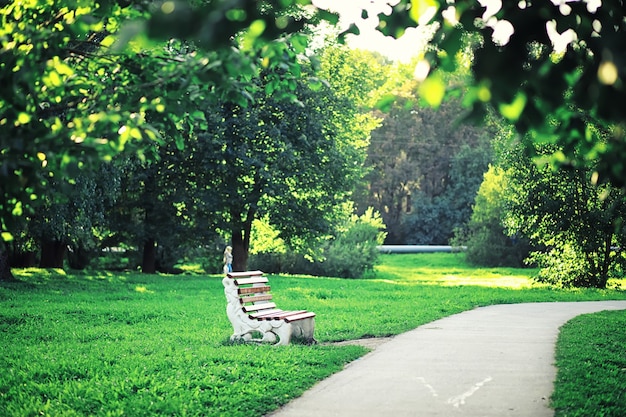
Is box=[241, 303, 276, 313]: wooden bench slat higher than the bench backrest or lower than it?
lower

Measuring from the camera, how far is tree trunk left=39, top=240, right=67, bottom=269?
3212 cm

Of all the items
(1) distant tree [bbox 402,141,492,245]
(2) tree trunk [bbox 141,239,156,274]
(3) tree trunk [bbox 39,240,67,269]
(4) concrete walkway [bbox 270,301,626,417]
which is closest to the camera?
(4) concrete walkway [bbox 270,301,626,417]

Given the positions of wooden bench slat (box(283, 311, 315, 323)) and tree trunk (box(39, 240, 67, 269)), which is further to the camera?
tree trunk (box(39, 240, 67, 269))

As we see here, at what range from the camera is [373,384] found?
8.16m

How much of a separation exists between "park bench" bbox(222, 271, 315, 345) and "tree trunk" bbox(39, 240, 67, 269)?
22.3 meters

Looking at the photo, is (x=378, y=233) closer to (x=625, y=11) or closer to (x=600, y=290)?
(x=600, y=290)

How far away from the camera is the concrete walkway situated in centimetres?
705

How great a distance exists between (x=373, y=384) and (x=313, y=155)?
22344 mm

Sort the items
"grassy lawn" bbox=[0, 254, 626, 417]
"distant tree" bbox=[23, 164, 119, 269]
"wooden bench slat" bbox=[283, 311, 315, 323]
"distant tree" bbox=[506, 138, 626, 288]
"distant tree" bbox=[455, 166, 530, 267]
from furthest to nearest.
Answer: "distant tree" bbox=[455, 166, 530, 267], "distant tree" bbox=[506, 138, 626, 288], "distant tree" bbox=[23, 164, 119, 269], "wooden bench slat" bbox=[283, 311, 315, 323], "grassy lawn" bbox=[0, 254, 626, 417]

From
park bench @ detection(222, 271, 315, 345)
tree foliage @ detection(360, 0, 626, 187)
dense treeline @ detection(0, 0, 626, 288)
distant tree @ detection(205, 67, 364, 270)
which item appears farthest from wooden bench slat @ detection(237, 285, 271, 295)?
distant tree @ detection(205, 67, 364, 270)

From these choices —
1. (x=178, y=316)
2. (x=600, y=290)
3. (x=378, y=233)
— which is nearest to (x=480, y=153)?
(x=378, y=233)

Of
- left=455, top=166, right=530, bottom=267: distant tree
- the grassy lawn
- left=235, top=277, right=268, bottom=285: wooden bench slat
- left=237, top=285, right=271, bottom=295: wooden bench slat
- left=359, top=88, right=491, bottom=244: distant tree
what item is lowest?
the grassy lawn

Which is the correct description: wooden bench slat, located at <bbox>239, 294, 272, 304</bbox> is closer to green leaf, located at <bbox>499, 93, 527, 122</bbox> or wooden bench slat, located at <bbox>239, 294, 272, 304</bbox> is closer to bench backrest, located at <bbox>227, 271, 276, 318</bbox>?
bench backrest, located at <bbox>227, 271, 276, 318</bbox>

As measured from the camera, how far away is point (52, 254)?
3259cm
